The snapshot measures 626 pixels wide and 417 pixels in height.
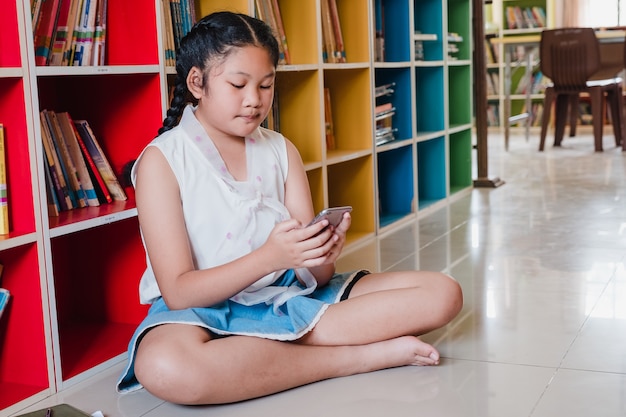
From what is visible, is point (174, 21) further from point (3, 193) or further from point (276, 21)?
point (3, 193)

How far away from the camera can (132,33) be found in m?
1.76

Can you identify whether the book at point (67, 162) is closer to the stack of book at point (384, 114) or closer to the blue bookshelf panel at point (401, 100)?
the stack of book at point (384, 114)

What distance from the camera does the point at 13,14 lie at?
4.50 feet

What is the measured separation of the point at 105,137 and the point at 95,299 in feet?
1.25

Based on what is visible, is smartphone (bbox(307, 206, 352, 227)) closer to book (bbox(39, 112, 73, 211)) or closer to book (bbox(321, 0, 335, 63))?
book (bbox(39, 112, 73, 211))

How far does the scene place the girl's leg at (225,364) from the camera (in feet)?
4.33

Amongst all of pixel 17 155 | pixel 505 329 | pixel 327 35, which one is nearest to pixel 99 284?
pixel 17 155

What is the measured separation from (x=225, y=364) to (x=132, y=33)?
0.80 metres

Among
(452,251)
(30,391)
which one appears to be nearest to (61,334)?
(30,391)

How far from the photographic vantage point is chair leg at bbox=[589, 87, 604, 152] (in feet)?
17.2

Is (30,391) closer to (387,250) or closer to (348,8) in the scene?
(387,250)

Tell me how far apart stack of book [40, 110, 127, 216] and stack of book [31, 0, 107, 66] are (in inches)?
4.7

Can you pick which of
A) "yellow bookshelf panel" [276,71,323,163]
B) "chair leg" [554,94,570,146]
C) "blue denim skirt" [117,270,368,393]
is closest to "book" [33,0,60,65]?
"blue denim skirt" [117,270,368,393]

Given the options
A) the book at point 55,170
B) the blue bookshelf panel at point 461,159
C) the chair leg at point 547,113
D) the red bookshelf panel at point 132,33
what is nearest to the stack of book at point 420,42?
the blue bookshelf panel at point 461,159
